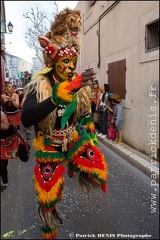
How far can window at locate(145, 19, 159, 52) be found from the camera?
3781 mm

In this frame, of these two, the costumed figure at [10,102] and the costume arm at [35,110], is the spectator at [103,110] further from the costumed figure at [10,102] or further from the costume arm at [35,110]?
the costume arm at [35,110]

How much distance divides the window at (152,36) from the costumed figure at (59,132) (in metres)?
2.40

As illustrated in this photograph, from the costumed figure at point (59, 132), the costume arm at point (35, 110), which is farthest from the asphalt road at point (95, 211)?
the costume arm at point (35, 110)

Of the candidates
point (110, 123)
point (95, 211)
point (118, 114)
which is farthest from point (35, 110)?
point (110, 123)

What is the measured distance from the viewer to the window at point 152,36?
12.4 feet

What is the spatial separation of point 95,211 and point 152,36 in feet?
10.6

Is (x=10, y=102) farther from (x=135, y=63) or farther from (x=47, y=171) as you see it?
(x=47, y=171)

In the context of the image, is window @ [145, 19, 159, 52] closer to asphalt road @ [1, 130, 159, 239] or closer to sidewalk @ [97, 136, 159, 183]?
sidewalk @ [97, 136, 159, 183]

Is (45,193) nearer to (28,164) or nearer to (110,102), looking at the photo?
(28,164)

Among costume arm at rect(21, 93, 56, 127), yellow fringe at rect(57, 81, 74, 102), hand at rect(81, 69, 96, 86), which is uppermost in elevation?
hand at rect(81, 69, 96, 86)

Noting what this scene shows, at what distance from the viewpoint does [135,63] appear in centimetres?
452

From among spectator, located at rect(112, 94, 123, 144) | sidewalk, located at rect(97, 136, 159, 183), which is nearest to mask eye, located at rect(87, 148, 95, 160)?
sidewalk, located at rect(97, 136, 159, 183)

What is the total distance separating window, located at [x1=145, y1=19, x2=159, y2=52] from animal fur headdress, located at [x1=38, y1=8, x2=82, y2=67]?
238 cm

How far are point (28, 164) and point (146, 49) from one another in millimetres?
3101
